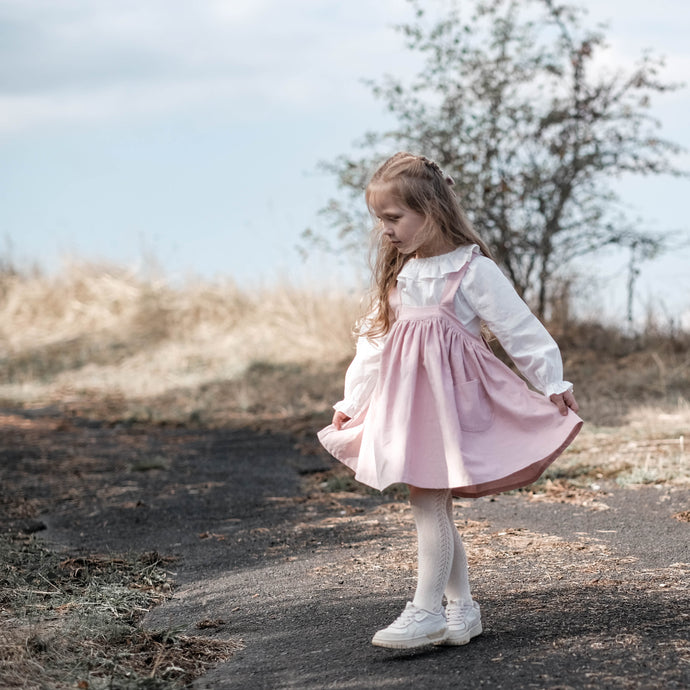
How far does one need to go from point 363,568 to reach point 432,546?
1110mm

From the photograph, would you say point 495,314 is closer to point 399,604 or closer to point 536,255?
point 399,604

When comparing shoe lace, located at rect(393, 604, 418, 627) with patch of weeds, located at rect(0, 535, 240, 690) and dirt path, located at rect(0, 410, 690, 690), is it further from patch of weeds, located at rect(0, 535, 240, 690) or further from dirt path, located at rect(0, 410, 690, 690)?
patch of weeds, located at rect(0, 535, 240, 690)

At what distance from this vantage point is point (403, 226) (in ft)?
10.5

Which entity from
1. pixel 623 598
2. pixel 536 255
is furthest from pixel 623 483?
pixel 536 255

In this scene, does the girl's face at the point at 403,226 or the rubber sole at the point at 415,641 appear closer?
the rubber sole at the point at 415,641

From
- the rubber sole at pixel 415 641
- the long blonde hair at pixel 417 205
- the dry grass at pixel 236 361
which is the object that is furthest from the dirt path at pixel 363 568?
the dry grass at pixel 236 361

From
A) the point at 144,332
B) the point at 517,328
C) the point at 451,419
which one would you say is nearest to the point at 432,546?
the point at 451,419

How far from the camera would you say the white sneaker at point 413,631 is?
2.96 meters

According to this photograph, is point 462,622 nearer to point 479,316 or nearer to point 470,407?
point 470,407

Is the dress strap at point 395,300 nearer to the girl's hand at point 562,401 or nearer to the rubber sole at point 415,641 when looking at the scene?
the girl's hand at point 562,401

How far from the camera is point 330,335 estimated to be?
12820 millimetres

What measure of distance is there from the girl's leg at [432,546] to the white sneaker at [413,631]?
0.10 ft

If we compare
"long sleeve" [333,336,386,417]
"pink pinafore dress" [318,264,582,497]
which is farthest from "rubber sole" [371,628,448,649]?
"long sleeve" [333,336,386,417]

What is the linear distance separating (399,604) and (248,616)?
1.93 feet
